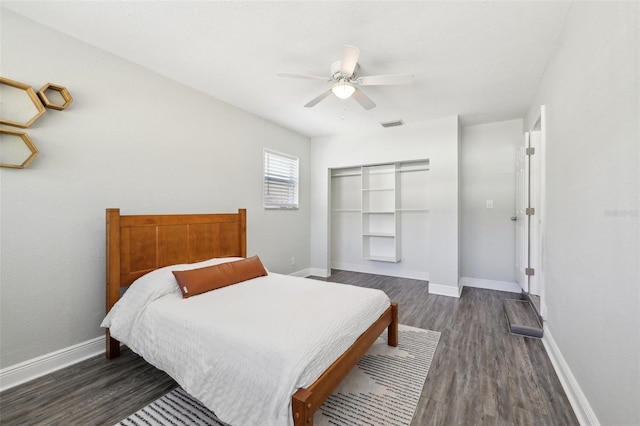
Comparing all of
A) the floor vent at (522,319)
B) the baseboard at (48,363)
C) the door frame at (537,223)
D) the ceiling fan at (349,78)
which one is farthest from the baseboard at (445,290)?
the baseboard at (48,363)

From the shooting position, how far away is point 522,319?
297 centimetres

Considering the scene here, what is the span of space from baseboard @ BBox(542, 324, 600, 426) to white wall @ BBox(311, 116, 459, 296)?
5.58 feet

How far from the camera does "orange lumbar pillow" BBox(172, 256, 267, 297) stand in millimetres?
2320

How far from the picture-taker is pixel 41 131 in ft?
6.89

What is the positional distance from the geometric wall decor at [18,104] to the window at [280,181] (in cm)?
257

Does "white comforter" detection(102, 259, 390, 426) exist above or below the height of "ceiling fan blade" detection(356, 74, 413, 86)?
below

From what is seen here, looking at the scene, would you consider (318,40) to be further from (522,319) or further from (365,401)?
(522,319)

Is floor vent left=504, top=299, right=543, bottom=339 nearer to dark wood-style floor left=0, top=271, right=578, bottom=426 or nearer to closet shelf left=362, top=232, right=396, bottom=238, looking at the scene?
dark wood-style floor left=0, top=271, right=578, bottom=426

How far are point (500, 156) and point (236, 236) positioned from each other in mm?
4144

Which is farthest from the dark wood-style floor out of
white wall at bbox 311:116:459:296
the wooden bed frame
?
white wall at bbox 311:116:459:296

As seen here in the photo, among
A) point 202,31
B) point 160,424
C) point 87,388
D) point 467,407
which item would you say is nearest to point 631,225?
point 467,407

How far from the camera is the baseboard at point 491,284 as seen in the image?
4199mm

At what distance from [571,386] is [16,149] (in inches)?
163

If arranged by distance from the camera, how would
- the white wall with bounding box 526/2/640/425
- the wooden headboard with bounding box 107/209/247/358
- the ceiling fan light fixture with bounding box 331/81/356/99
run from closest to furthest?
the white wall with bounding box 526/2/640/425
the wooden headboard with bounding box 107/209/247/358
the ceiling fan light fixture with bounding box 331/81/356/99
